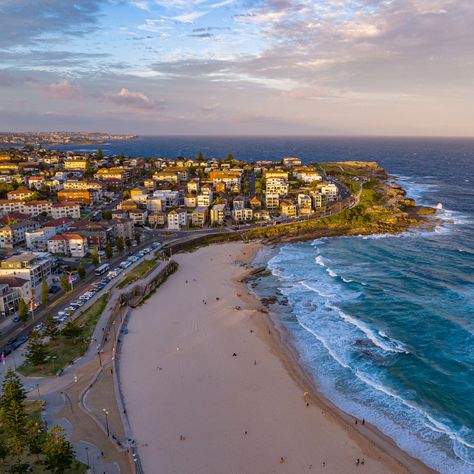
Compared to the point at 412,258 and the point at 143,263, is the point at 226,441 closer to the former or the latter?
the point at 143,263

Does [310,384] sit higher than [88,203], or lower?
lower

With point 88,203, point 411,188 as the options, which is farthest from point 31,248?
point 411,188

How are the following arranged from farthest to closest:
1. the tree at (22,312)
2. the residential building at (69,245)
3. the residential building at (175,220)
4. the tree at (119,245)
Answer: the residential building at (175,220)
the tree at (119,245)
the residential building at (69,245)
the tree at (22,312)

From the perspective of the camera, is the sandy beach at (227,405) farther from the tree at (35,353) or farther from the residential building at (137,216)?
the residential building at (137,216)

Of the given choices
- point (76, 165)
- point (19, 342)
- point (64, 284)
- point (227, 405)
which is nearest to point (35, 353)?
point (19, 342)

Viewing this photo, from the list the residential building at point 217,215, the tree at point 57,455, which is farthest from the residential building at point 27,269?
the residential building at point 217,215
